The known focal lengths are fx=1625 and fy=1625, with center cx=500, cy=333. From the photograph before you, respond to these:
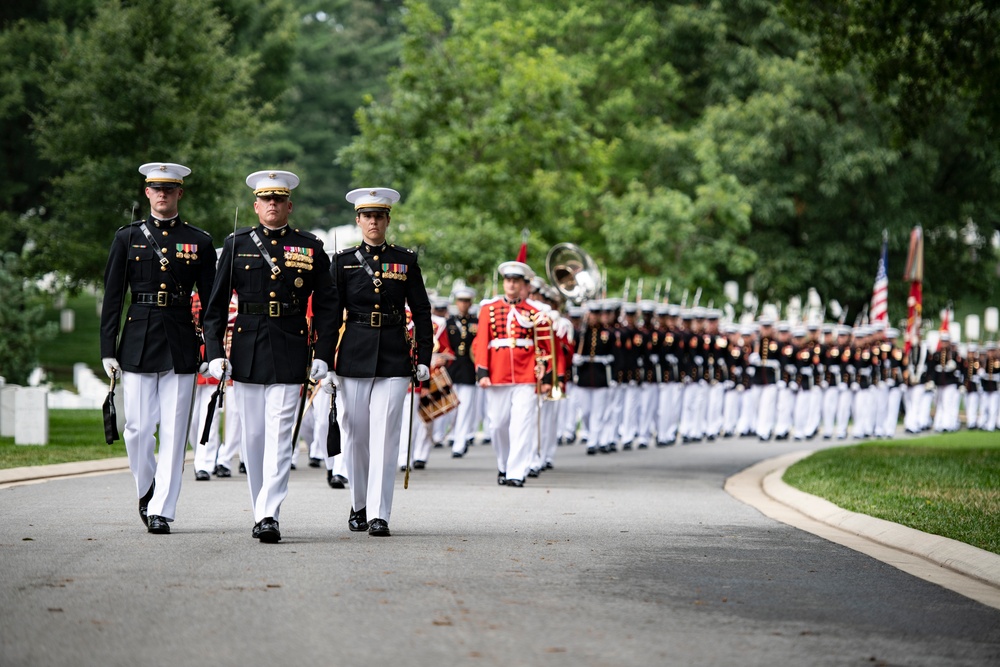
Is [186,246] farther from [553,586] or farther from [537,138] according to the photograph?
[537,138]

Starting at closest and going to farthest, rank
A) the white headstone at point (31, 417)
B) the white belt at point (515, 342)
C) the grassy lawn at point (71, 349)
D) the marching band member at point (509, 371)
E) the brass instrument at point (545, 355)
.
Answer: the marching band member at point (509, 371)
the white belt at point (515, 342)
the brass instrument at point (545, 355)
the white headstone at point (31, 417)
the grassy lawn at point (71, 349)

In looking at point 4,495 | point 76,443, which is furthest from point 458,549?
point 76,443

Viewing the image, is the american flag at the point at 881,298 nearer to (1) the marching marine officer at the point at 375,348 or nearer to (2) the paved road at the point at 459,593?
(2) the paved road at the point at 459,593

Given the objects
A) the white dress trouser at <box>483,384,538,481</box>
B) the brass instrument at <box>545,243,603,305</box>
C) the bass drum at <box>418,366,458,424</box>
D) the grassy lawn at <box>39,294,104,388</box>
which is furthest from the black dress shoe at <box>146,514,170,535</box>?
the grassy lawn at <box>39,294,104,388</box>

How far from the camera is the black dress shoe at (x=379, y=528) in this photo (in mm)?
10914

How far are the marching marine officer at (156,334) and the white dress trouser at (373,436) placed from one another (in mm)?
1123

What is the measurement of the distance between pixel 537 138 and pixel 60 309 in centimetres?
3121

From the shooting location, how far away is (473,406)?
80.1 feet

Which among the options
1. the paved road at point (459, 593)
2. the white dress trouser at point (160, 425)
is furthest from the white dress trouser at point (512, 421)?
the white dress trouser at point (160, 425)

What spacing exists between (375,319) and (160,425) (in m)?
1.62

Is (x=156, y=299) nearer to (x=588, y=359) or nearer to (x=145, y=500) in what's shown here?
(x=145, y=500)

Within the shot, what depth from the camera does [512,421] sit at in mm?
16875

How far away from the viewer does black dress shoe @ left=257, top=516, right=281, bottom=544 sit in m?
10.2

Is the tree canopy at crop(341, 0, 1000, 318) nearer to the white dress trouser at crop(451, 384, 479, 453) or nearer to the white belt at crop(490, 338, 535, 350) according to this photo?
the white dress trouser at crop(451, 384, 479, 453)
